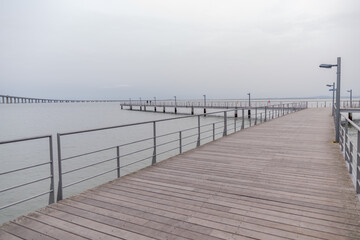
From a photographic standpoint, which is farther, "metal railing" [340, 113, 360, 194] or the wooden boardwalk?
"metal railing" [340, 113, 360, 194]

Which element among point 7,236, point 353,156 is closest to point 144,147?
point 353,156

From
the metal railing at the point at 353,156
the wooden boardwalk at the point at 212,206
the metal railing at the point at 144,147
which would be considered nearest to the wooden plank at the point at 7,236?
the wooden boardwalk at the point at 212,206

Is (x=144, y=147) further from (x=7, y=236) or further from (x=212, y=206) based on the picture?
(x=7, y=236)

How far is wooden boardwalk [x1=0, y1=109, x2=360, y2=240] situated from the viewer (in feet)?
8.67

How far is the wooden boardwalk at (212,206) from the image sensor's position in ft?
8.67

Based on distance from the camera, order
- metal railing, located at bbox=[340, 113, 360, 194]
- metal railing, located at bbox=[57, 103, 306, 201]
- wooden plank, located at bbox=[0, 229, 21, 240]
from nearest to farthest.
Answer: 1. wooden plank, located at bbox=[0, 229, 21, 240]
2. metal railing, located at bbox=[340, 113, 360, 194]
3. metal railing, located at bbox=[57, 103, 306, 201]

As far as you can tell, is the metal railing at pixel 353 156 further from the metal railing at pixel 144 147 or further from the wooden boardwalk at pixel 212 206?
the metal railing at pixel 144 147

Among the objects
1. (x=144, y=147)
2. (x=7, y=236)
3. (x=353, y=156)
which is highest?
(x=353, y=156)

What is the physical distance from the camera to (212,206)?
328 cm

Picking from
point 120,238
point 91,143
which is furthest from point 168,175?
point 91,143

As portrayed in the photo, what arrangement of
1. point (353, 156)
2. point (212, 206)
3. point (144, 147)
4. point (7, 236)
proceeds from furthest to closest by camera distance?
point (144, 147), point (353, 156), point (212, 206), point (7, 236)

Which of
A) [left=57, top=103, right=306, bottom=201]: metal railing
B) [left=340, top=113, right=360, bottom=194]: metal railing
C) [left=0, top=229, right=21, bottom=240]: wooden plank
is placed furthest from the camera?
[left=57, top=103, right=306, bottom=201]: metal railing

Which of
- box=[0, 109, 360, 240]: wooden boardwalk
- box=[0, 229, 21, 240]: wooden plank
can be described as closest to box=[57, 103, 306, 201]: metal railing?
box=[0, 109, 360, 240]: wooden boardwalk

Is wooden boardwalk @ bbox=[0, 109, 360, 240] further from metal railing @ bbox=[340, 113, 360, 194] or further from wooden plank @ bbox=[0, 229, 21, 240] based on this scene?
metal railing @ bbox=[340, 113, 360, 194]
